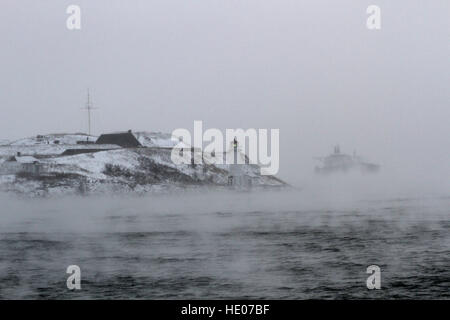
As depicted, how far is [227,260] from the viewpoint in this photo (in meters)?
58.0

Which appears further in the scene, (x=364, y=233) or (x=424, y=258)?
(x=364, y=233)

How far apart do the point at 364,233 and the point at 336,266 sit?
31860 mm

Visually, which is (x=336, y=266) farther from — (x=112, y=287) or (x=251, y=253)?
(x=112, y=287)

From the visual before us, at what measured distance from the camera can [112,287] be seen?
4481 cm

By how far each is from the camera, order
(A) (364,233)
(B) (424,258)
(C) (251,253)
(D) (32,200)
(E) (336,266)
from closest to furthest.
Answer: (E) (336,266) < (B) (424,258) < (C) (251,253) < (A) (364,233) < (D) (32,200)

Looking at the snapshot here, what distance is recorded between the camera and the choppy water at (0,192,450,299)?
43688 mm

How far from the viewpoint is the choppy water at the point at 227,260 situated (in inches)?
1720

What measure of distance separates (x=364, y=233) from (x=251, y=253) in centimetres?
2612
